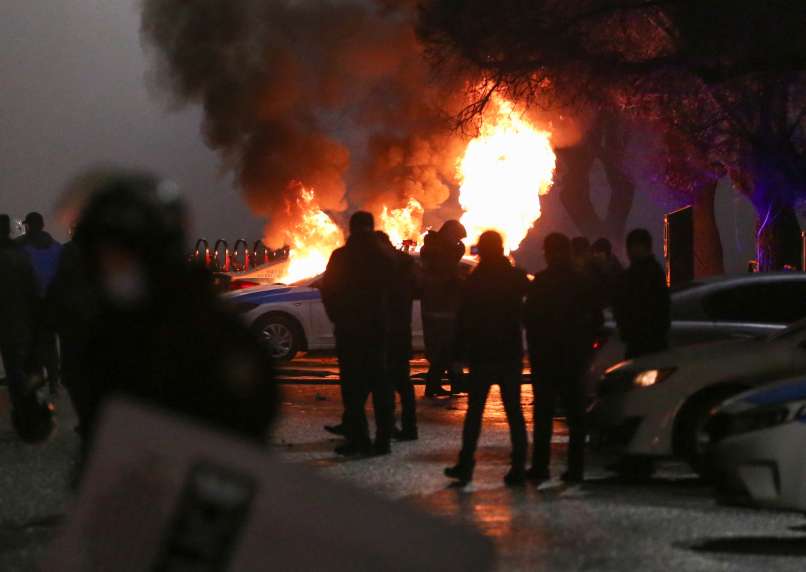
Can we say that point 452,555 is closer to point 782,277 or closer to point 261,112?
point 782,277

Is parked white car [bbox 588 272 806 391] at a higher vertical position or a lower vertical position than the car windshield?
higher

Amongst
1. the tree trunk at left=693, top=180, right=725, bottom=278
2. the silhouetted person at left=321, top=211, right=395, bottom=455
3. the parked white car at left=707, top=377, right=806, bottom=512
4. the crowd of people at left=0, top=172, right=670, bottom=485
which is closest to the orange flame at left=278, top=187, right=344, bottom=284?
the tree trunk at left=693, top=180, right=725, bottom=278

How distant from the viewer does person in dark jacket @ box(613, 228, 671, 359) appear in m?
11.3

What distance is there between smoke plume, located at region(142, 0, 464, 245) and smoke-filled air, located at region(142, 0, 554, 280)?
Result: 0.03m

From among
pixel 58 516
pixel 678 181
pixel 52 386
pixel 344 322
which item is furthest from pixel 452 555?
pixel 678 181

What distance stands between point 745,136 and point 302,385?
1135 centimetres

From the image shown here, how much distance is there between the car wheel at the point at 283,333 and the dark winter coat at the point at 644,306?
11.5 m

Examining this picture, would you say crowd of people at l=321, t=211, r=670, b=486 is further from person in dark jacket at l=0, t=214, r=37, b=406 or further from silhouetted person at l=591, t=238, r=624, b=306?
person in dark jacket at l=0, t=214, r=37, b=406

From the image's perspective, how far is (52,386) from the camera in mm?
16109

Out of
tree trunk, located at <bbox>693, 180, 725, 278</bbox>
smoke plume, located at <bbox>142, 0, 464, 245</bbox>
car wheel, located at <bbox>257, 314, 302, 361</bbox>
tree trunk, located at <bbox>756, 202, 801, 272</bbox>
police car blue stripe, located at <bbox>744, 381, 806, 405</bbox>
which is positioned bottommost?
police car blue stripe, located at <bbox>744, 381, 806, 405</bbox>

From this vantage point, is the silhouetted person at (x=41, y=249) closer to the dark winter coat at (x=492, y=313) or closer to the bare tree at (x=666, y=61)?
the dark winter coat at (x=492, y=313)

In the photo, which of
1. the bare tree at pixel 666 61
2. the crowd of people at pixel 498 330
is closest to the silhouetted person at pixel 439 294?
the crowd of people at pixel 498 330

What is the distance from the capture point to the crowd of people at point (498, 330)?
33.6ft

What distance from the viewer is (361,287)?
465 inches
